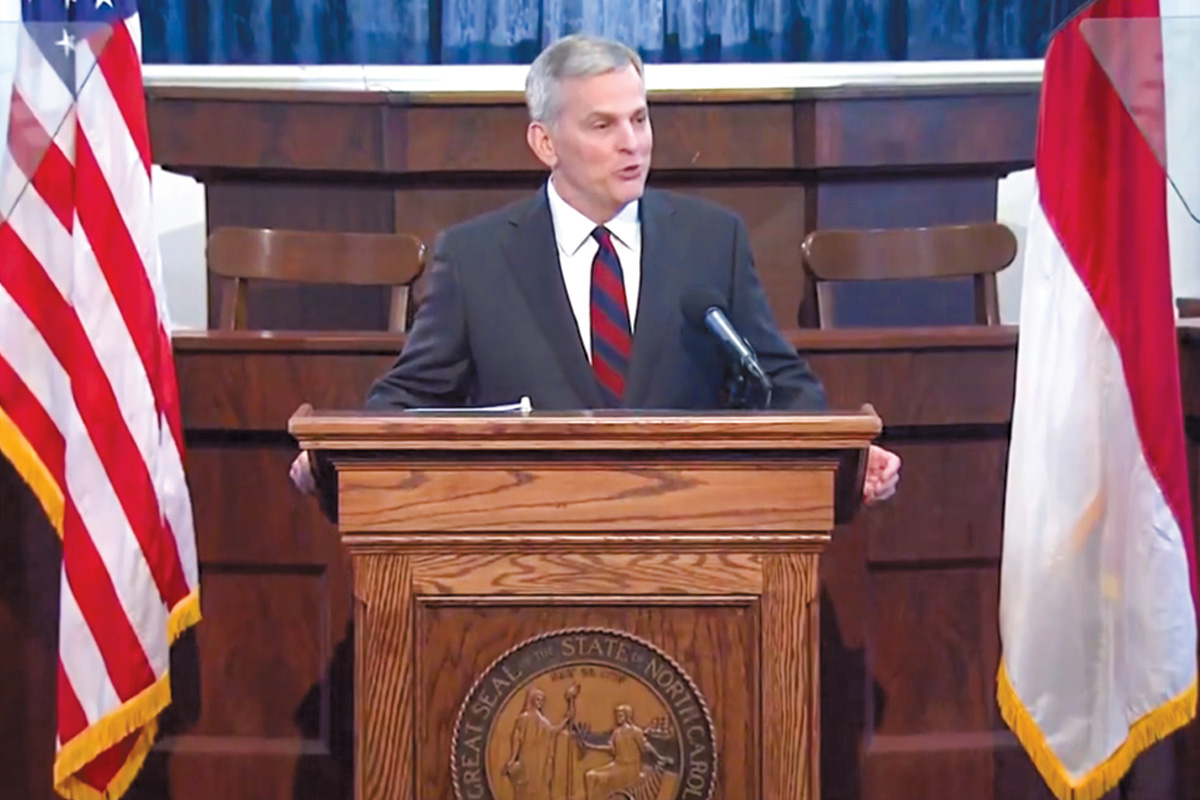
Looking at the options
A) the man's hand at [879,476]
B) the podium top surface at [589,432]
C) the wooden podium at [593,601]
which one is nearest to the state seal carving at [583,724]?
the wooden podium at [593,601]

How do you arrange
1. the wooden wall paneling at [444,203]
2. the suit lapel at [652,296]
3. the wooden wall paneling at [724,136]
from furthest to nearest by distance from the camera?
the wooden wall paneling at [444,203], the wooden wall paneling at [724,136], the suit lapel at [652,296]

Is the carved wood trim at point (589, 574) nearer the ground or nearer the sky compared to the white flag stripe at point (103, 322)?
nearer the ground

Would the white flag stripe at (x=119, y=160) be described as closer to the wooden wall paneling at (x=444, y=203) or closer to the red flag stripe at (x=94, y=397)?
the red flag stripe at (x=94, y=397)

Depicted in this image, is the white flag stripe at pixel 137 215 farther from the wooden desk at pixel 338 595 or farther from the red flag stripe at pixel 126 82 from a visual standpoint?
the wooden desk at pixel 338 595

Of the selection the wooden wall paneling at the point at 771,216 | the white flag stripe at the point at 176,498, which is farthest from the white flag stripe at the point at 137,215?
the wooden wall paneling at the point at 771,216

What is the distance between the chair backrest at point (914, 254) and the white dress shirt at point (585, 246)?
143cm

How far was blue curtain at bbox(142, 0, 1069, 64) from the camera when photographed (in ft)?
18.8

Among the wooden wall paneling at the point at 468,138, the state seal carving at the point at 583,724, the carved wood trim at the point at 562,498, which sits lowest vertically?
the state seal carving at the point at 583,724

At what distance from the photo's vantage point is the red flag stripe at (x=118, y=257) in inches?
118

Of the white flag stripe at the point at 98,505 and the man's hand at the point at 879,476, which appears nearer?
the man's hand at the point at 879,476

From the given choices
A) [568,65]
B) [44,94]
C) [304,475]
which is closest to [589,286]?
[568,65]

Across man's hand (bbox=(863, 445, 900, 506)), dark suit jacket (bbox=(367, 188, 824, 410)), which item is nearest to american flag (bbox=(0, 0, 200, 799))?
dark suit jacket (bbox=(367, 188, 824, 410))

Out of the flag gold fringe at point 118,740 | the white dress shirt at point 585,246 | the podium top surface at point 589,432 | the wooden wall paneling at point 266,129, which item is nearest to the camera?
the podium top surface at point 589,432

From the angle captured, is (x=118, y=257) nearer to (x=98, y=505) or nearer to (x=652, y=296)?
(x=98, y=505)
